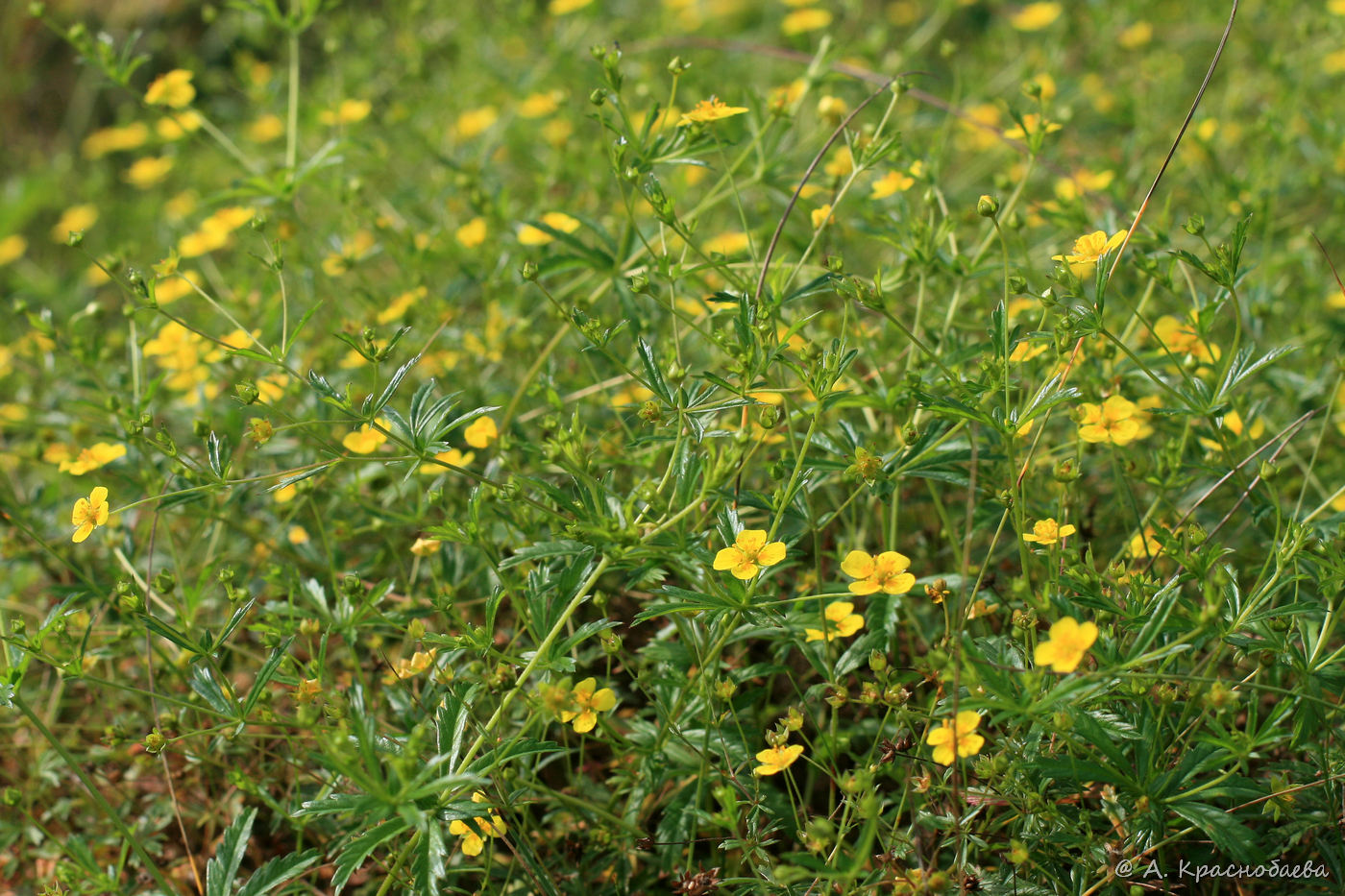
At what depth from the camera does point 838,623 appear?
1.67 m

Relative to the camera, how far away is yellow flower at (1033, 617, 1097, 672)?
1.32m

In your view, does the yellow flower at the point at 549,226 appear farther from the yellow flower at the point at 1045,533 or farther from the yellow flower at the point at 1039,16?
the yellow flower at the point at 1039,16

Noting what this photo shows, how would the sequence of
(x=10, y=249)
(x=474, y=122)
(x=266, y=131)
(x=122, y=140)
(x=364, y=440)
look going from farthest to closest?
(x=122, y=140)
(x=10, y=249)
(x=266, y=131)
(x=474, y=122)
(x=364, y=440)

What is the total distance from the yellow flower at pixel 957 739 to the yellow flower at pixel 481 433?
1.02m

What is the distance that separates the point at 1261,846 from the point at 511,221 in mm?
2323

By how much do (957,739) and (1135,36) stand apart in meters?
3.10

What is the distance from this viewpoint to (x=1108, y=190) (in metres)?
2.45

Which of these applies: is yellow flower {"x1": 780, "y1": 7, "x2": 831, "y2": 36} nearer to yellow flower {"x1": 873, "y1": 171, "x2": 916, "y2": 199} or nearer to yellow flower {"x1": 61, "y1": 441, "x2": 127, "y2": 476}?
yellow flower {"x1": 873, "y1": 171, "x2": 916, "y2": 199}

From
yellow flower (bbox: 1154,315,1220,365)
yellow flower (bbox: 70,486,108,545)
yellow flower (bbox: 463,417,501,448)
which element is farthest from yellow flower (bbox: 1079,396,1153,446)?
yellow flower (bbox: 70,486,108,545)

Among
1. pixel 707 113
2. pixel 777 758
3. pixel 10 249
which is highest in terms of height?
pixel 707 113

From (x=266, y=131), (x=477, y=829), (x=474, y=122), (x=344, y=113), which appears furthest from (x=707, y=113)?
(x=266, y=131)

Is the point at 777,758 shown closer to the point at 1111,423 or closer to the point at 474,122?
the point at 1111,423

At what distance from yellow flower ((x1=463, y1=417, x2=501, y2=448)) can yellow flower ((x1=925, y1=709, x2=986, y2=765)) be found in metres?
1.02

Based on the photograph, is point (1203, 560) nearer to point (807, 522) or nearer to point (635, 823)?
point (807, 522)
